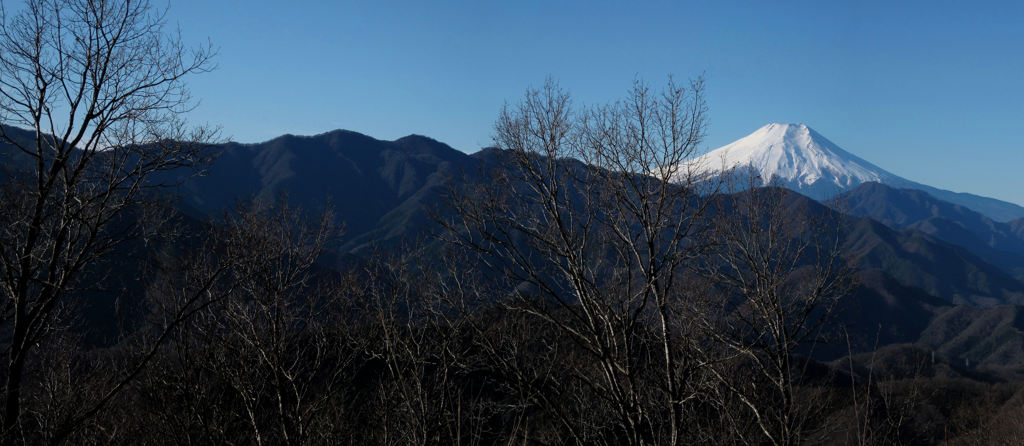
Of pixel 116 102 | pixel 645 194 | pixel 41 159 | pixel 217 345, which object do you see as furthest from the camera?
pixel 217 345

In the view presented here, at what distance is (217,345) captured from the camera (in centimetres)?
1744

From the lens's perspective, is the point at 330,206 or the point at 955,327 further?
the point at 955,327

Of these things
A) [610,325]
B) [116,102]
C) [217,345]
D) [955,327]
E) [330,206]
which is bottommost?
[955,327]

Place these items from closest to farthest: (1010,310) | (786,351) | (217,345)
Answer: (786,351)
(217,345)
(1010,310)

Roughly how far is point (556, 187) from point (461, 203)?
163cm

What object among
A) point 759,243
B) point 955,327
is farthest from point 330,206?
point 955,327

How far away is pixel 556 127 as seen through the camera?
11.4 meters

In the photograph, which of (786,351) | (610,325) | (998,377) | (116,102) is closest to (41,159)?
(116,102)

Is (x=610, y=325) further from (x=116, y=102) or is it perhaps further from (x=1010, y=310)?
(x=1010, y=310)

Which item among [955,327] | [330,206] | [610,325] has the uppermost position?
[330,206]

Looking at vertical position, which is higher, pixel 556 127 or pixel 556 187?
pixel 556 127

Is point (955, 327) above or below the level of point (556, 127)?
below

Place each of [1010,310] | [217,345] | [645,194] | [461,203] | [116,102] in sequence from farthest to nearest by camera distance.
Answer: [1010,310] → [217,345] → [461,203] → [645,194] → [116,102]

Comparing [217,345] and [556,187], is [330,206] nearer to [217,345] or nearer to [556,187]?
[217,345]
